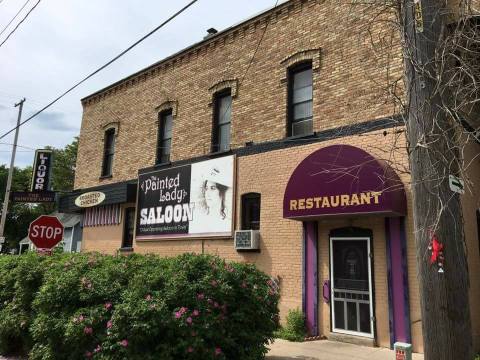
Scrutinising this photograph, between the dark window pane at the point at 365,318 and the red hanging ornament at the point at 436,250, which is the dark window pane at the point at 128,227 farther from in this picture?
the red hanging ornament at the point at 436,250

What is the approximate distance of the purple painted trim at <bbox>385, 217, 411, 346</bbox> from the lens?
8.30 m

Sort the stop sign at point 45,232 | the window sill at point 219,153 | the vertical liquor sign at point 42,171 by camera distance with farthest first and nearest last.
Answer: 1. the vertical liquor sign at point 42,171
2. the window sill at point 219,153
3. the stop sign at point 45,232

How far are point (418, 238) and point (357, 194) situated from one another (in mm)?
4828

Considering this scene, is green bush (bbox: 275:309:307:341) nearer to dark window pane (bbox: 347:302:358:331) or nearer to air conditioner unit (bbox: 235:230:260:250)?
dark window pane (bbox: 347:302:358:331)

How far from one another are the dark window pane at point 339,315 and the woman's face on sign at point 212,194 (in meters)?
4.45

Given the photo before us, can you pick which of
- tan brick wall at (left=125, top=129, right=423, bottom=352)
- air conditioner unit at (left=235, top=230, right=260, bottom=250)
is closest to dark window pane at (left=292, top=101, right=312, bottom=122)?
tan brick wall at (left=125, top=129, right=423, bottom=352)

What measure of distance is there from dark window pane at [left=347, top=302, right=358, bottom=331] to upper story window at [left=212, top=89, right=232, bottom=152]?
5958 millimetres

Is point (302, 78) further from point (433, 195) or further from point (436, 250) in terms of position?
point (436, 250)

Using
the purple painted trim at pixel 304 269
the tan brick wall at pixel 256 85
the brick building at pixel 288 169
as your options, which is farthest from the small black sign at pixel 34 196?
the purple painted trim at pixel 304 269

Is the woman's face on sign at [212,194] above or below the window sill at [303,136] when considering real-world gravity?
below

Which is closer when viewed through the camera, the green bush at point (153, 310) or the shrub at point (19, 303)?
the green bush at point (153, 310)

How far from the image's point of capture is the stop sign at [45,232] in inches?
397

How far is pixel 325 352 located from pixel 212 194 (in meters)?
5.78

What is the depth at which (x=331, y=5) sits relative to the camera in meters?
10.9
